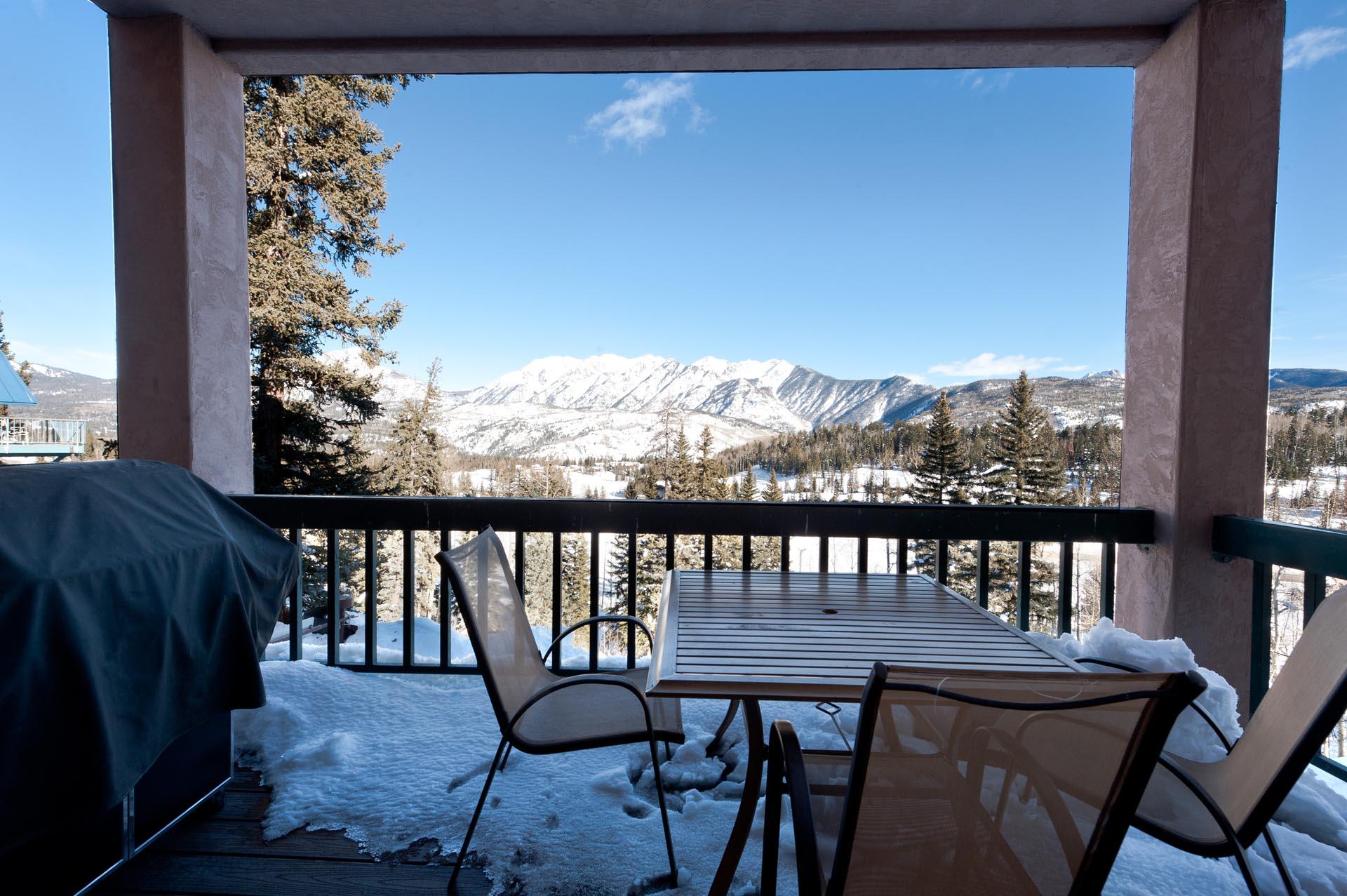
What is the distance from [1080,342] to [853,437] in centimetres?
1791

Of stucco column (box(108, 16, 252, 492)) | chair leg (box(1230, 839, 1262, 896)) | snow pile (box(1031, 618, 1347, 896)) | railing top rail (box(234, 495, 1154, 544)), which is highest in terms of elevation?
stucco column (box(108, 16, 252, 492))

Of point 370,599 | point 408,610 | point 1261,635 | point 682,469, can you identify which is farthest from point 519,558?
point 682,469

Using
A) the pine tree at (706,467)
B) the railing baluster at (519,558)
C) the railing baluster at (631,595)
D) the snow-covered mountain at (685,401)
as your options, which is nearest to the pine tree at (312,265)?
the snow-covered mountain at (685,401)

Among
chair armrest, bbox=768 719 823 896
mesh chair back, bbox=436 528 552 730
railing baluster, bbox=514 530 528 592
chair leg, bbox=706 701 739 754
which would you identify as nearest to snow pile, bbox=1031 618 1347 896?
chair armrest, bbox=768 719 823 896

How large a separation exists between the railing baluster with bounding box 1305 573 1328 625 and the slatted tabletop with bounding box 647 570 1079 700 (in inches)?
49.4

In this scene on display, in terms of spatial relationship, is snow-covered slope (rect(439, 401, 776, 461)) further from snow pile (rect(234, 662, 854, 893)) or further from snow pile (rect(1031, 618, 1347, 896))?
snow pile (rect(234, 662, 854, 893))

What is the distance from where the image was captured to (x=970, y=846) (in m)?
0.91

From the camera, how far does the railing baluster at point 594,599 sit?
111 inches

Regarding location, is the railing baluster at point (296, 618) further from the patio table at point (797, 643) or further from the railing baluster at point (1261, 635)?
the railing baluster at point (1261, 635)

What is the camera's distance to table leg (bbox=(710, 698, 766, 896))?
1428mm

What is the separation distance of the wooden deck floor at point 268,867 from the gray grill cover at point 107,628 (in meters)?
0.50

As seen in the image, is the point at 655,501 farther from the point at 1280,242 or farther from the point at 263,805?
the point at 1280,242

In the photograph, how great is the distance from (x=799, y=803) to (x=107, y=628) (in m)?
1.46

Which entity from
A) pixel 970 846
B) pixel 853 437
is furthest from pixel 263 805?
pixel 853 437
